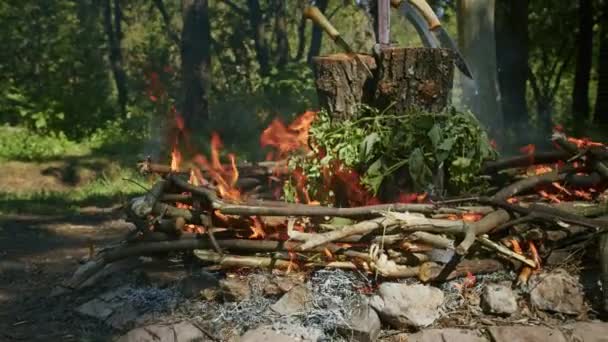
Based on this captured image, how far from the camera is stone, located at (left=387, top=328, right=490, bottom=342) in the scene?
4.19 m

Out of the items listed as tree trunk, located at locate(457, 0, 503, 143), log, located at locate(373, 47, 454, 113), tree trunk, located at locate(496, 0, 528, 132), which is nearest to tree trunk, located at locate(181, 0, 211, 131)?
tree trunk, located at locate(496, 0, 528, 132)

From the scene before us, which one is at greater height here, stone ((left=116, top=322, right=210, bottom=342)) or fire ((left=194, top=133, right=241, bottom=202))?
fire ((left=194, top=133, right=241, bottom=202))

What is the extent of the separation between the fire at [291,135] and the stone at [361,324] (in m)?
1.36

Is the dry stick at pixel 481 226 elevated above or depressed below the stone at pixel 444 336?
above

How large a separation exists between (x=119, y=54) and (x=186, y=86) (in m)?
9.31

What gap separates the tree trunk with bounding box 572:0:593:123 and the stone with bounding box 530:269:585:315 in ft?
39.5

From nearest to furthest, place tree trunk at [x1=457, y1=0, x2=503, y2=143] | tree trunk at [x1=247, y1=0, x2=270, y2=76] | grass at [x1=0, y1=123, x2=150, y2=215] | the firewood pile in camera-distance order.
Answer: the firewood pile
grass at [x1=0, y1=123, x2=150, y2=215]
tree trunk at [x1=457, y1=0, x2=503, y2=143]
tree trunk at [x1=247, y1=0, x2=270, y2=76]

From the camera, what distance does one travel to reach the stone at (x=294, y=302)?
14.3ft

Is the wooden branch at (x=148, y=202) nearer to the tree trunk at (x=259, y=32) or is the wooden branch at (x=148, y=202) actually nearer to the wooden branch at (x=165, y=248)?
the wooden branch at (x=165, y=248)

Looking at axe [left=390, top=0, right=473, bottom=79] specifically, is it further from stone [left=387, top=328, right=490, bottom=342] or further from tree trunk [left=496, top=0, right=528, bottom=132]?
tree trunk [left=496, top=0, right=528, bottom=132]

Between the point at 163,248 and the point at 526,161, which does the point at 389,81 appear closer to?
the point at 526,161

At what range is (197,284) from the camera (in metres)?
4.65

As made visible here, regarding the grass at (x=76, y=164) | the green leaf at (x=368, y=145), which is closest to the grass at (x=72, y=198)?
the grass at (x=76, y=164)

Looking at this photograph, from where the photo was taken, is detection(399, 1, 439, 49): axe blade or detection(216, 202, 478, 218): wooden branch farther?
detection(399, 1, 439, 49): axe blade
